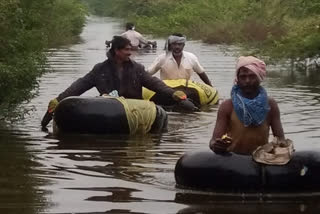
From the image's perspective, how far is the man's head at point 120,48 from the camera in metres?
11.6

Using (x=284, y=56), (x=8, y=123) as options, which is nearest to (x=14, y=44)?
(x=8, y=123)

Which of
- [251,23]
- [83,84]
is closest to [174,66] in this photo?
[83,84]

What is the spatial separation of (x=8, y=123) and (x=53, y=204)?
551 centimetres

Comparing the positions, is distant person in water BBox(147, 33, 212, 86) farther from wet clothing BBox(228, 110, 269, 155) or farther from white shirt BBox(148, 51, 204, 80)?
wet clothing BBox(228, 110, 269, 155)

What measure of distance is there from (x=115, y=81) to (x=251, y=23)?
26.7m

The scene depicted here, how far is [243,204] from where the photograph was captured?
7.56 metres

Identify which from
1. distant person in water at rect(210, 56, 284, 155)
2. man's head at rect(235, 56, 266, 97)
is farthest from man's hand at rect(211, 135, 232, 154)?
man's head at rect(235, 56, 266, 97)

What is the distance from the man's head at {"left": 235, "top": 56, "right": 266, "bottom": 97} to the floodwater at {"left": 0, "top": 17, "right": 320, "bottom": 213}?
78 cm

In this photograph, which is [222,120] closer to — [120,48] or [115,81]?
[120,48]

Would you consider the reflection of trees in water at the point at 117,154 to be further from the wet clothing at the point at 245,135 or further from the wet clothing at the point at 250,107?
the wet clothing at the point at 250,107

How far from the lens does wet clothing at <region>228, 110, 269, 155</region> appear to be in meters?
8.14

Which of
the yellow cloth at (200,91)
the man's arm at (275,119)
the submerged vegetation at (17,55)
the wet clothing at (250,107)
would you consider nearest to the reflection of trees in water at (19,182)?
the submerged vegetation at (17,55)

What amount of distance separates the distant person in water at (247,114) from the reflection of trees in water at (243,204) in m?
0.47

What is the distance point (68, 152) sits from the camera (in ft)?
34.1
